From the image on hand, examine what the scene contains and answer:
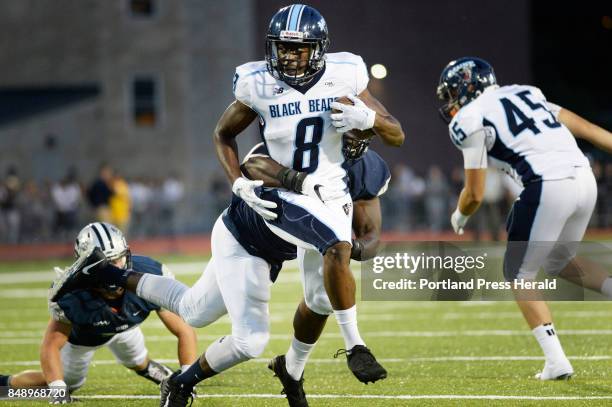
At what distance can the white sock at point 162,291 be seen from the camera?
16.5 feet

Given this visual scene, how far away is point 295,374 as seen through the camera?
5.01 m

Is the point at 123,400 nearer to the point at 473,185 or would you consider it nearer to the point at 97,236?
the point at 97,236

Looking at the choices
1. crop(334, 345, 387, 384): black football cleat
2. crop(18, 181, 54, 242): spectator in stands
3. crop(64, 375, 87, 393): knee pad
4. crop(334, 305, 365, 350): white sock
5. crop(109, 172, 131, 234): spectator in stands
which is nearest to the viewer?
crop(334, 345, 387, 384): black football cleat

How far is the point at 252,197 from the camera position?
183 inches

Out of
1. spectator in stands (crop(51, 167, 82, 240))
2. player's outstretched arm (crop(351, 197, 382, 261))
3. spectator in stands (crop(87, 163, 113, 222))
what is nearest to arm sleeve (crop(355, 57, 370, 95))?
player's outstretched arm (crop(351, 197, 382, 261))

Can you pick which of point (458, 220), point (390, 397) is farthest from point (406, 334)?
point (390, 397)

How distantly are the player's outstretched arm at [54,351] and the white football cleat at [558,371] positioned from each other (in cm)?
260

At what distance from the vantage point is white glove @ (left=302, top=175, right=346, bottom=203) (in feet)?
15.3

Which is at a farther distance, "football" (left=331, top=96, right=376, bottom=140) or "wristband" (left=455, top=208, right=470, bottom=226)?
"wristband" (left=455, top=208, right=470, bottom=226)

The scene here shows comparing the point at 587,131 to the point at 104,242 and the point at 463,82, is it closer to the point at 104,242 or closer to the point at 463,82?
the point at 463,82

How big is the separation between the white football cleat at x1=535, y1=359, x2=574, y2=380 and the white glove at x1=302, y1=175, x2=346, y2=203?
1823 millimetres

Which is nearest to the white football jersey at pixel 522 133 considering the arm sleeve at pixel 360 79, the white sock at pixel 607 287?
the white sock at pixel 607 287

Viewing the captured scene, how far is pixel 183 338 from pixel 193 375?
952 millimetres

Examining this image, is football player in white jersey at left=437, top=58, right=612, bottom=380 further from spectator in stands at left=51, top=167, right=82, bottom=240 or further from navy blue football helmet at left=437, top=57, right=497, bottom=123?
spectator in stands at left=51, top=167, right=82, bottom=240
